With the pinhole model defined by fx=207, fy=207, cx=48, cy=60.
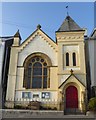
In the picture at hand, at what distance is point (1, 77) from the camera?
2364cm

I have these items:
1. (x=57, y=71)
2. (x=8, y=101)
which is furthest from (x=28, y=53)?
(x=8, y=101)

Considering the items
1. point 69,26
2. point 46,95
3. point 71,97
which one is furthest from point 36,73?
point 69,26

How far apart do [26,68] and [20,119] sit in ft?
29.2

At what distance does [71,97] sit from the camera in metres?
22.6

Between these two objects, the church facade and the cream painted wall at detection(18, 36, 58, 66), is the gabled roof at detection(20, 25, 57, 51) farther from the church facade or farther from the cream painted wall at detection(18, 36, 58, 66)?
the cream painted wall at detection(18, 36, 58, 66)

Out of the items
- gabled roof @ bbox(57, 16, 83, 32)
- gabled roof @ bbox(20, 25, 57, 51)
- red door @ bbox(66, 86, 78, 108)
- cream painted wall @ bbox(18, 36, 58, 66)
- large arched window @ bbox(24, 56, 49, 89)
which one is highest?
gabled roof @ bbox(57, 16, 83, 32)

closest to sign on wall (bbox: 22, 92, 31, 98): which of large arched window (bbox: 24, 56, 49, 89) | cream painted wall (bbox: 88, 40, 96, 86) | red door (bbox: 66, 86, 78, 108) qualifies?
large arched window (bbox: 24, 56, 49, 89)

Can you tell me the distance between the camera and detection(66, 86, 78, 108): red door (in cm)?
2238

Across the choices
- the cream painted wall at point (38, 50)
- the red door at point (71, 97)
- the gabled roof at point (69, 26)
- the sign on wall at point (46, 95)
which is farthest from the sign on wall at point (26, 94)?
the gabled roof at point (69, 26)

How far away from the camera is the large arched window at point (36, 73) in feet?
77.7

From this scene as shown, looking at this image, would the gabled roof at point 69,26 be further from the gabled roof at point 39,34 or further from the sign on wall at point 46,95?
the sign on wall at point 46,95

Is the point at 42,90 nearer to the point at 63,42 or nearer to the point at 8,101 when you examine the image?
the point at 8,101

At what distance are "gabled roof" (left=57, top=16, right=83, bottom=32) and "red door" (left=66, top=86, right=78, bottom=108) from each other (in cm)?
713

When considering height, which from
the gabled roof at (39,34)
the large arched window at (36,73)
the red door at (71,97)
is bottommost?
the red door at (71,97)
